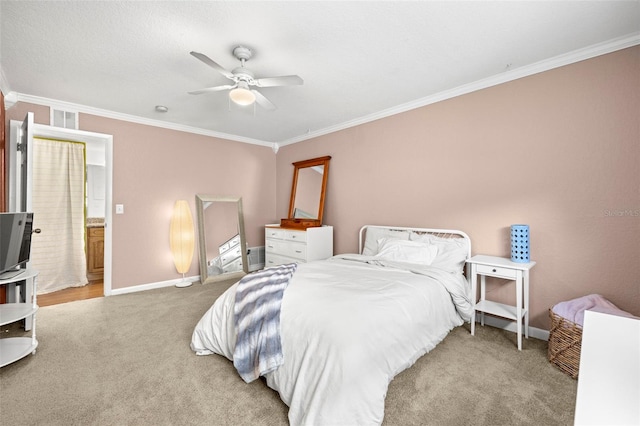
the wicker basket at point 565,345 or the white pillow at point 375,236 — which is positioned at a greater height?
the white pillow at point 375,236

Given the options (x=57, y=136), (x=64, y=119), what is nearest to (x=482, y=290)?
(x=64, y=119)

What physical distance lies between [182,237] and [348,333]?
356 cm

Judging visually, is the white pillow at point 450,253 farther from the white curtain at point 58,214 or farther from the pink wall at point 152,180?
the white curtain at point 58,214

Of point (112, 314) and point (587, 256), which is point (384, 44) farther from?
point (112, 314)

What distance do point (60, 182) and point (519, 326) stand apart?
6232 millimetres

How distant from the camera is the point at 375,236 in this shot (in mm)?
3732

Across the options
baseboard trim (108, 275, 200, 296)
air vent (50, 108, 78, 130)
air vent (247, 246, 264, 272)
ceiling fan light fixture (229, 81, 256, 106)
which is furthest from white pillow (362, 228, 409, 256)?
air vent (50, 108, 78, 130)

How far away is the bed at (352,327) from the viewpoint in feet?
4.78

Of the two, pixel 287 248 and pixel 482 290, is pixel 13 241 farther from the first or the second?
pixel 482 290

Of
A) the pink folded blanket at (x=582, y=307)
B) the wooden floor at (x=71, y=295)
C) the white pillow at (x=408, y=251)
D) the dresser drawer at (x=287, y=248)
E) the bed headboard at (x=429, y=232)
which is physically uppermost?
the bed headboard at (x=429, y=232)

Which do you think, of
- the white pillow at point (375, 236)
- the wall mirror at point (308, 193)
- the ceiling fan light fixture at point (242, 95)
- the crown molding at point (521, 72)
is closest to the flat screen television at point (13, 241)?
the ceiling fan light fixture at point (242, 95)

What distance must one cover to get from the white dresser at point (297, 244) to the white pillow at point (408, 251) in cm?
117

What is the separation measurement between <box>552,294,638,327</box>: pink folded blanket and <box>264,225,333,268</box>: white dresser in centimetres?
279

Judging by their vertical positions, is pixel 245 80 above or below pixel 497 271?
above
